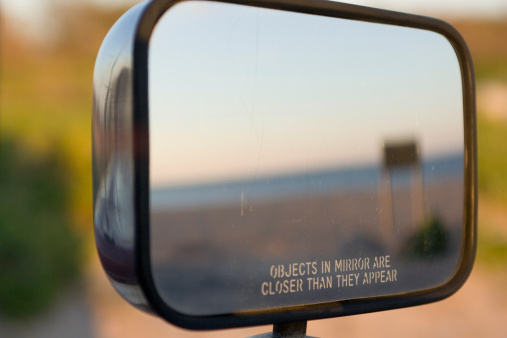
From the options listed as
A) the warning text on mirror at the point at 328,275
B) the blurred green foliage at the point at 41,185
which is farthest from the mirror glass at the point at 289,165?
the blurred green foliage at the point at 41,185

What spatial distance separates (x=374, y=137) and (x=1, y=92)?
9.79 meters

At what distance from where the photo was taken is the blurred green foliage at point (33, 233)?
5.62 meters

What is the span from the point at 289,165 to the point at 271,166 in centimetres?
4

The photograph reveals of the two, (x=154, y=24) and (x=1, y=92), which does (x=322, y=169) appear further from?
(x=1, y=92)

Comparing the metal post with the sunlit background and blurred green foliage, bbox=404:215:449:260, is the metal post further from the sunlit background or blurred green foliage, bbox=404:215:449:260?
the sunlit background

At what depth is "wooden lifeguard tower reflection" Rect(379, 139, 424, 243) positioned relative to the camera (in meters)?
1.33

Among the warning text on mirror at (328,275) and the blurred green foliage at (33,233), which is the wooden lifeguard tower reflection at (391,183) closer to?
the warning text on mirror at (328,275)

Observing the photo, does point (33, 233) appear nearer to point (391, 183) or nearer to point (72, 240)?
point (72, 240)

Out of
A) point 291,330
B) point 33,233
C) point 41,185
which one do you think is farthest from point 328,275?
point 41,185

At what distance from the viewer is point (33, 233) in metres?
6.25

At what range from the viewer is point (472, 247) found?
1537 millimetres

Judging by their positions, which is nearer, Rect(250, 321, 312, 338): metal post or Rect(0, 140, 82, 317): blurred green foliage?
Rect(250, 321, 312, 338): metal post

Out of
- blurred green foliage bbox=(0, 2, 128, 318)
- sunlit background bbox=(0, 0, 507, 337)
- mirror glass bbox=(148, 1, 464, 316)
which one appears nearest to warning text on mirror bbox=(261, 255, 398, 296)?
mirror glass bbox=(148, 1, 464, 316)

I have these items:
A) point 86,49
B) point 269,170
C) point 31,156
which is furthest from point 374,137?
point 86,49
